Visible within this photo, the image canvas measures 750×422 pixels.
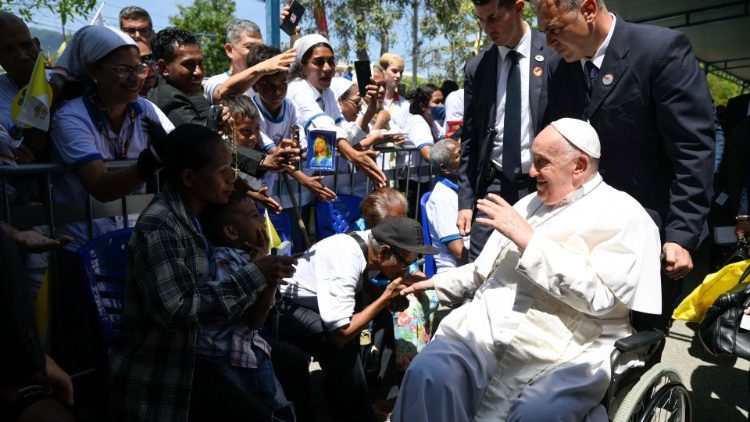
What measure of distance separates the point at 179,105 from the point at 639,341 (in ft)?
8.69

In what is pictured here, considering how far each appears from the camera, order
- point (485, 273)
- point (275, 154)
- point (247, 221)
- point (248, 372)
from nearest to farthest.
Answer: point (248, 372)
point (247, 221)
point (485, 273)
point (275, 154)

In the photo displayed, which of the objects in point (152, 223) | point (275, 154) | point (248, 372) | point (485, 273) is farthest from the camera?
point (275, 154)

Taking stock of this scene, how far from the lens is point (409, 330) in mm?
3561

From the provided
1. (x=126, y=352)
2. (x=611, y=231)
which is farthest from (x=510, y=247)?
(x=126, y=352)

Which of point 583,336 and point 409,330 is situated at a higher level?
point 583,336

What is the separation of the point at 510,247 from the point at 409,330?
1.03 metres

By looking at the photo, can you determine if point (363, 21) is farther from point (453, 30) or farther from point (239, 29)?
point (239, 29)

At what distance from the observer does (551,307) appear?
8.30 ft

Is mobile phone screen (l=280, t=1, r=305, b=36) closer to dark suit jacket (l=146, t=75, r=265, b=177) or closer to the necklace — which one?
dark suit jacket (l=146, t=75, r=265, b=177)

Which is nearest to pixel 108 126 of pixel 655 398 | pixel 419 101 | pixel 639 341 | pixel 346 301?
pixel 346 301

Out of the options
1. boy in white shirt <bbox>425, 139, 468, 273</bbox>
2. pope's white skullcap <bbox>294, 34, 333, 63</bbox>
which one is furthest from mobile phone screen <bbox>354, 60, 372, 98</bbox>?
boy in white shirt <bbox>425, 139, 468, 273</bbox>

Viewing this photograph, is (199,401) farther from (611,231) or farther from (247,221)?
(611,231)

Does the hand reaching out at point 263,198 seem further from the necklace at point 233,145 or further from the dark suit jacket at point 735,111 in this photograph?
the dark suit jacket at point 735,111

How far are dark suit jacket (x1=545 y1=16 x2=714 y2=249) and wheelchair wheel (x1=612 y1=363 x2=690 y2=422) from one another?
1.83 feet
